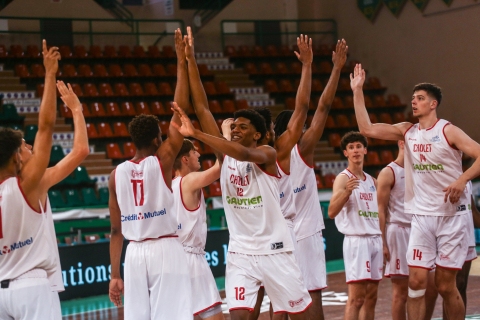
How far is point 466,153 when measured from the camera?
661cm

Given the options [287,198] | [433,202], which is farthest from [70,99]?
[433,202]

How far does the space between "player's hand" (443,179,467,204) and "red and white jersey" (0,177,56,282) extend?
11.7 feet

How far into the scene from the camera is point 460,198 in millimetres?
6859

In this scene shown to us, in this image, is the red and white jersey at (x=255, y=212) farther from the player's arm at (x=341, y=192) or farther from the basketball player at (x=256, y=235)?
the player's arm at (x=341, y=192)

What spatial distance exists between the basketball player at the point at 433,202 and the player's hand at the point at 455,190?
0.66ft

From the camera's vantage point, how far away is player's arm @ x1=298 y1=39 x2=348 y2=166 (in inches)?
259

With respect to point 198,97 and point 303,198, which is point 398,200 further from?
point 198,97

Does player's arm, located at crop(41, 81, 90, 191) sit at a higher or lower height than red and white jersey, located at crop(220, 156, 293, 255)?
higher

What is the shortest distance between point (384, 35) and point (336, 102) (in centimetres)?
281

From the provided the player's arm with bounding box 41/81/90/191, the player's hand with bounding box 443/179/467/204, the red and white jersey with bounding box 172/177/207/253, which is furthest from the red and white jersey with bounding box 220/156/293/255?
the player's hand with bounding box 443/179/467/204

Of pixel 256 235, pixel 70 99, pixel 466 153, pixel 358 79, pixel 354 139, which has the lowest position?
pixel 256 235

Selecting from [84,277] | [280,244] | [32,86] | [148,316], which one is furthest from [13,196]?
[32,86]

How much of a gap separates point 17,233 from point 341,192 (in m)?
3.37

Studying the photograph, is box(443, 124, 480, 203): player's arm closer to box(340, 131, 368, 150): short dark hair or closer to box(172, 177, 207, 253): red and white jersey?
box(340, 131, 368, 150): short dark hair
